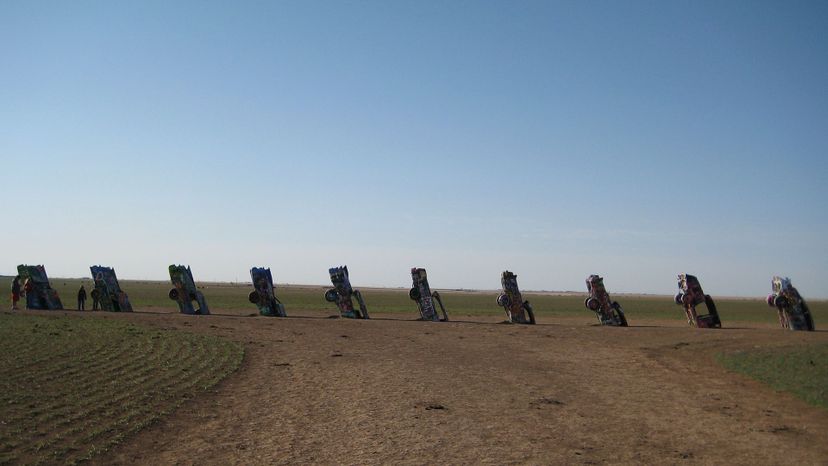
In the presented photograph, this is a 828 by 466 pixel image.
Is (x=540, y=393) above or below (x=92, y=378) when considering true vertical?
below

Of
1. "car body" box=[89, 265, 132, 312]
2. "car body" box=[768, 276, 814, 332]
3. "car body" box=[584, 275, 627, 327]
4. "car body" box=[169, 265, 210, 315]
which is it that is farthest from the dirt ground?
"car body" box=[89, 265, 132, 312]

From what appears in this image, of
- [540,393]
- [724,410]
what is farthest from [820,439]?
[540,393]

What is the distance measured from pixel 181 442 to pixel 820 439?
10199 mm

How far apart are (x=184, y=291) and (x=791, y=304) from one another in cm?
2897

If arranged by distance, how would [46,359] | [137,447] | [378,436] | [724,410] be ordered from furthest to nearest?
[46,359] < [724,410] < [378,436] < [137,447]

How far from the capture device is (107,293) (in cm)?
3594

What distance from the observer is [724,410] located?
13.2 m

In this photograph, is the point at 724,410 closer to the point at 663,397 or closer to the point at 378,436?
the point at 663,397

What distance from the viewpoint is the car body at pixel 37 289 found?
116 feet

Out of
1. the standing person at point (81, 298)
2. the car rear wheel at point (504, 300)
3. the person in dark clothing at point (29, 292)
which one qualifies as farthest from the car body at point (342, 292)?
the person in dark clothing at point (29, 292)

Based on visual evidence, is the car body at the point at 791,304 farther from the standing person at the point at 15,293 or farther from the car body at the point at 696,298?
the standing person at the point at 15,293

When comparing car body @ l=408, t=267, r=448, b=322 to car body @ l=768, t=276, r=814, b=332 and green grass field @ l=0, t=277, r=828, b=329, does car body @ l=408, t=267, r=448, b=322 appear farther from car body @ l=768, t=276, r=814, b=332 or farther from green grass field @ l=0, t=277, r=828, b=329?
car body @ l=768, t=276, r=814, b=332

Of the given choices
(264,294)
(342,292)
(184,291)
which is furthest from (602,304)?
(184,291)

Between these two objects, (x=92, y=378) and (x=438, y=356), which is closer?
(x=92, y=378)
